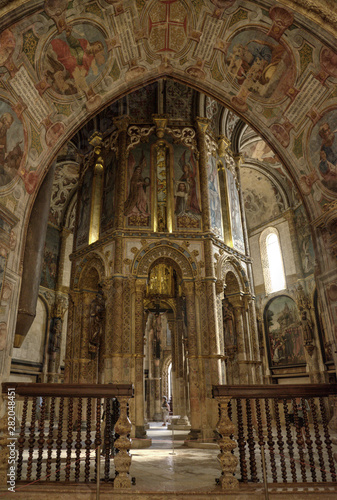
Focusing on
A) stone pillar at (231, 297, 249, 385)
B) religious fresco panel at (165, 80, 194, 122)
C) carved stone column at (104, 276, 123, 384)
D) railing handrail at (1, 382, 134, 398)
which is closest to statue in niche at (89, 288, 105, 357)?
carved stone column at (104, 276, 123, 384)

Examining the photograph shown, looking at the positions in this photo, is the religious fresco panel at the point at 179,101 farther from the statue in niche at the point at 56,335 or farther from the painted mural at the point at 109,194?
the statue in niche at the point at 56,335

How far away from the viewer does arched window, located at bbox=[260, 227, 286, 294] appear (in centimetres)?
2109

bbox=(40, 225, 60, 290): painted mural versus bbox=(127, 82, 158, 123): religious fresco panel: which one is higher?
bbox=(127, 82, 158, 123): religious fresco panel

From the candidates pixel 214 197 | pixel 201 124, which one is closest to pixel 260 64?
pixel 214 197

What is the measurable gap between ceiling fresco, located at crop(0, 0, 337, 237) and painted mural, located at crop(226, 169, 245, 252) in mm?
7072

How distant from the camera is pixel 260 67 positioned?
7.85 meters

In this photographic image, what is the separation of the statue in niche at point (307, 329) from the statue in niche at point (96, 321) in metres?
9.86

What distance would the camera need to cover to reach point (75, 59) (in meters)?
7.62

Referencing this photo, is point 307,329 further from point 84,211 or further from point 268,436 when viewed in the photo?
point 268,436

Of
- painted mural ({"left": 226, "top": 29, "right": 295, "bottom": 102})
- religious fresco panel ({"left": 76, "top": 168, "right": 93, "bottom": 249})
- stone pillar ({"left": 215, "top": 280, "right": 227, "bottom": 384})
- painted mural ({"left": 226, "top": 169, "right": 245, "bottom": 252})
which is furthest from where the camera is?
painted mural ({"left": 226, "top": 169, "right": 245, "bottom": 252})

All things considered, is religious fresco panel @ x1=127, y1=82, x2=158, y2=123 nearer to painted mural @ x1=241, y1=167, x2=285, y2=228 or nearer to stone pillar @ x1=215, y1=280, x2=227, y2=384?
stone pillar @ x1=215, y1=280, x2=227, y2=384

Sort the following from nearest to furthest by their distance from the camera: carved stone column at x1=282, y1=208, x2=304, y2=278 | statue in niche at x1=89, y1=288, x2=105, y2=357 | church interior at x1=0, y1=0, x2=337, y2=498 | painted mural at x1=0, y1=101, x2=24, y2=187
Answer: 1. painted mural at x1=0, y1=101, x2=24, y2=187
2. church interior at x1=0, y1=0, x2=337, y2=498
3. statue in niche at x1=89, y1=288, x2=105, y2=357
4. carved stone column at x1=282, y1=208, x2=304, y2=278

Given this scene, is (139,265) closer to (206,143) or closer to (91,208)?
(91,208)

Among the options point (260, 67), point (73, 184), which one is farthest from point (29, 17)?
point (73, 184)
